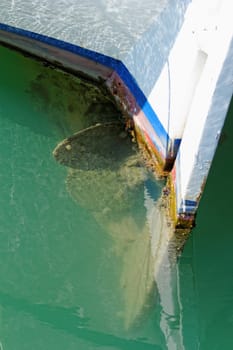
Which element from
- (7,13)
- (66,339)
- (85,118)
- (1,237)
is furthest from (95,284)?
(7,13)

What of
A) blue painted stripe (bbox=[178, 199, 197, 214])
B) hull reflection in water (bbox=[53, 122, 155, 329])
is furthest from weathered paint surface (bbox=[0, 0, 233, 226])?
hull reflection in water (bbox=[53, 122, 155, 329])

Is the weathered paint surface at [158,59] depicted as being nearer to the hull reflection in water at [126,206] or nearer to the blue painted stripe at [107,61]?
the blue painted stripe at [107,61]

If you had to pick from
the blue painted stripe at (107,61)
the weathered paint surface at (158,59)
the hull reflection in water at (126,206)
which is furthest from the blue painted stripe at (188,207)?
the blue painted stripe at (107,61)

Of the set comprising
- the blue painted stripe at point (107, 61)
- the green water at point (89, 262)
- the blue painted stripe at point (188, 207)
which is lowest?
the green water at point (89, 262)

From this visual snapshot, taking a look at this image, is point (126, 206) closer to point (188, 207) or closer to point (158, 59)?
point (188, 207)

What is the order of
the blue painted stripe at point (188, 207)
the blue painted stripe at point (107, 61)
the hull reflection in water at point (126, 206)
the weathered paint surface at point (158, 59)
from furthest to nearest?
1. the blue painted stripe at point (107, 61)
2. the hull reflection in water at point (126, 206)
3. the blue painted stripe at point (188, 207)
4. the weathered paint surface at point (158, 59)

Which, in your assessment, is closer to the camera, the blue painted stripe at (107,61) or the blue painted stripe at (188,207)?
the blue painted stripe at (188,207)

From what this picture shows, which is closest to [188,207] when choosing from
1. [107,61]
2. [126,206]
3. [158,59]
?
[126,206]
